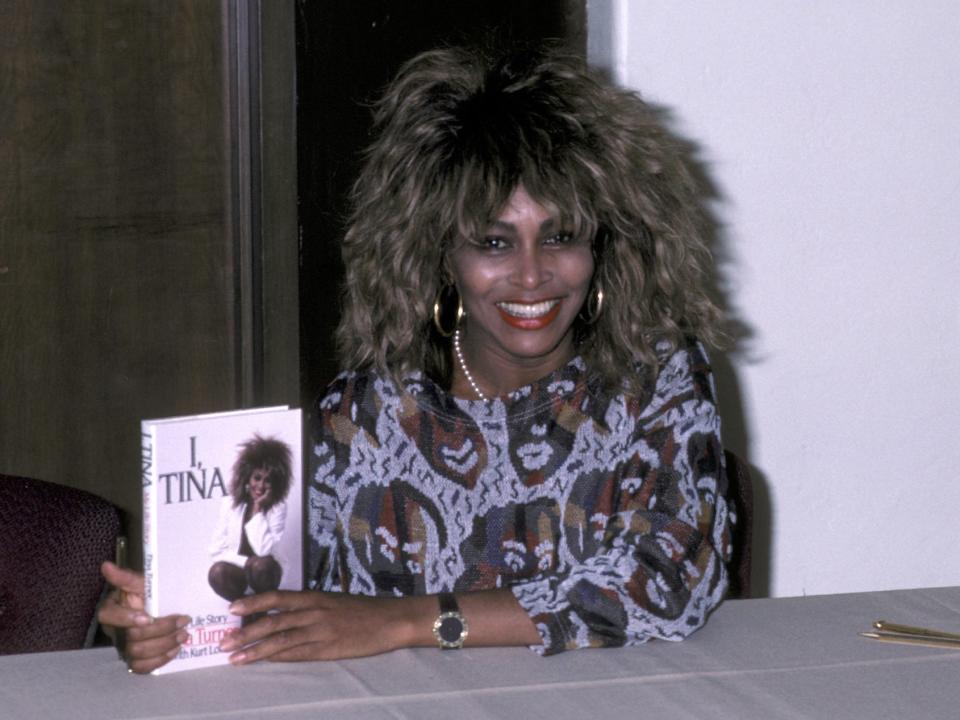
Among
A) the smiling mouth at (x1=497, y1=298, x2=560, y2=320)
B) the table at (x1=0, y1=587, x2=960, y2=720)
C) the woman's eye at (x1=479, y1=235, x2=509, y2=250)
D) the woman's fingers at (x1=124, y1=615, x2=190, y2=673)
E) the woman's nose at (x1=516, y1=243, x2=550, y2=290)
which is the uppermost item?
the woman's eye at (x1=479, y1=235, x2=509, y2=250)

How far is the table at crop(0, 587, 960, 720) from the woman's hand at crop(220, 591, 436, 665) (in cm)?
1

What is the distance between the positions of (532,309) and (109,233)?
60.4 inches

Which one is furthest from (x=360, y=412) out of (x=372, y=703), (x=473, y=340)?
(x=372, y=703)

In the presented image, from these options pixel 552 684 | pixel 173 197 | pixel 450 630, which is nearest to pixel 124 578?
pixel 450 630

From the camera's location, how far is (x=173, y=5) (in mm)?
3020

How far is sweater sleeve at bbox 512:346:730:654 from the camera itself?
1540mm

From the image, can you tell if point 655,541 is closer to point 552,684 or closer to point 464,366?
point 552,684

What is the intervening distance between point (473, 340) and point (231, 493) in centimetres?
70

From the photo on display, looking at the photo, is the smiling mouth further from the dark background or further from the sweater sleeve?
the dark background

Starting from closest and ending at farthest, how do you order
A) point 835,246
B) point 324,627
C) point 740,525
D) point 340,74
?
point 324,627, point 740,525, point 340,74, point 835,246

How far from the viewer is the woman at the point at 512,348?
1.83 m

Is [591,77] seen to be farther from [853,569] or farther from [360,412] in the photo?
[853,569]

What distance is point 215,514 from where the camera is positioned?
1.36 meters

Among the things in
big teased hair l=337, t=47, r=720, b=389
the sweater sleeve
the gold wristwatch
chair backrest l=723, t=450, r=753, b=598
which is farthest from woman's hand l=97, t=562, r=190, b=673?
chair backrest l=723, t=450, r=753, b=598
